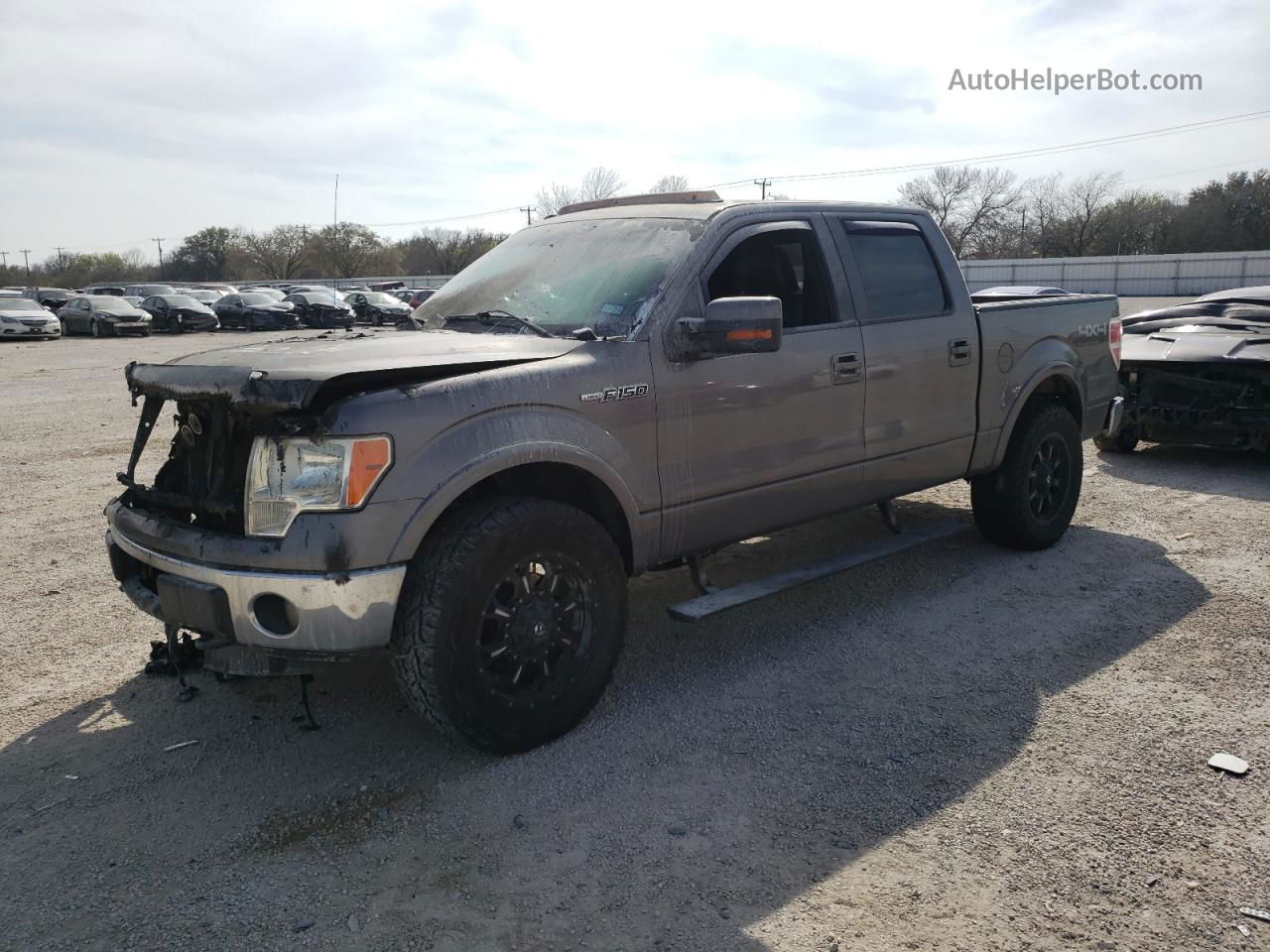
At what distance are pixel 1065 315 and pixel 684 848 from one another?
442 cm

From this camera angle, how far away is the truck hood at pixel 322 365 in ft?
9.98

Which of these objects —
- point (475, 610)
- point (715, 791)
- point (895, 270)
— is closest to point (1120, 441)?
point (895, 270)

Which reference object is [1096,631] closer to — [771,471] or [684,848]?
[771,471]

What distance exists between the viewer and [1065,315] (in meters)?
5.94

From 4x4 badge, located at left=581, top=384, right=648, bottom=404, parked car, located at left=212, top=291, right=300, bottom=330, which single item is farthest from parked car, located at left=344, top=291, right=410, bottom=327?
4x4 badge, located at left=581, top=384, right=648, bottom=404

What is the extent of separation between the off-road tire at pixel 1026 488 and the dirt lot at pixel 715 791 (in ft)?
1.94

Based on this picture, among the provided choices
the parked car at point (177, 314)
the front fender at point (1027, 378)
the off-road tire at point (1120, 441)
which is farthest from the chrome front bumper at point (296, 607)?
the parked car at point (177, 314)

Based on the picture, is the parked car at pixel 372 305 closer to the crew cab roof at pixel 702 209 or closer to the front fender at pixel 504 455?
the crew cab roof at pixel 702 209

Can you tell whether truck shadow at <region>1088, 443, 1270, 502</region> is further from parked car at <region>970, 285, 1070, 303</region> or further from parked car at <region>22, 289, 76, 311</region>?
parked car at <region>22, 289, 76, 311</region>

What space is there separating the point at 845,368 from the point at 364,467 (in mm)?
2429

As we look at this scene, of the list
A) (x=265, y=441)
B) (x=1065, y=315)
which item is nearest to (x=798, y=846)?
(x=265, y=441)

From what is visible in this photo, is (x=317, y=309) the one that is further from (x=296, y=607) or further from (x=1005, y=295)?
(x=296, y=607)

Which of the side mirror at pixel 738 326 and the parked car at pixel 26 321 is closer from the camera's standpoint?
the side mirror at pixel 738 326

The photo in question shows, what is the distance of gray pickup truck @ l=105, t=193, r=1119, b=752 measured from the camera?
121 inches
